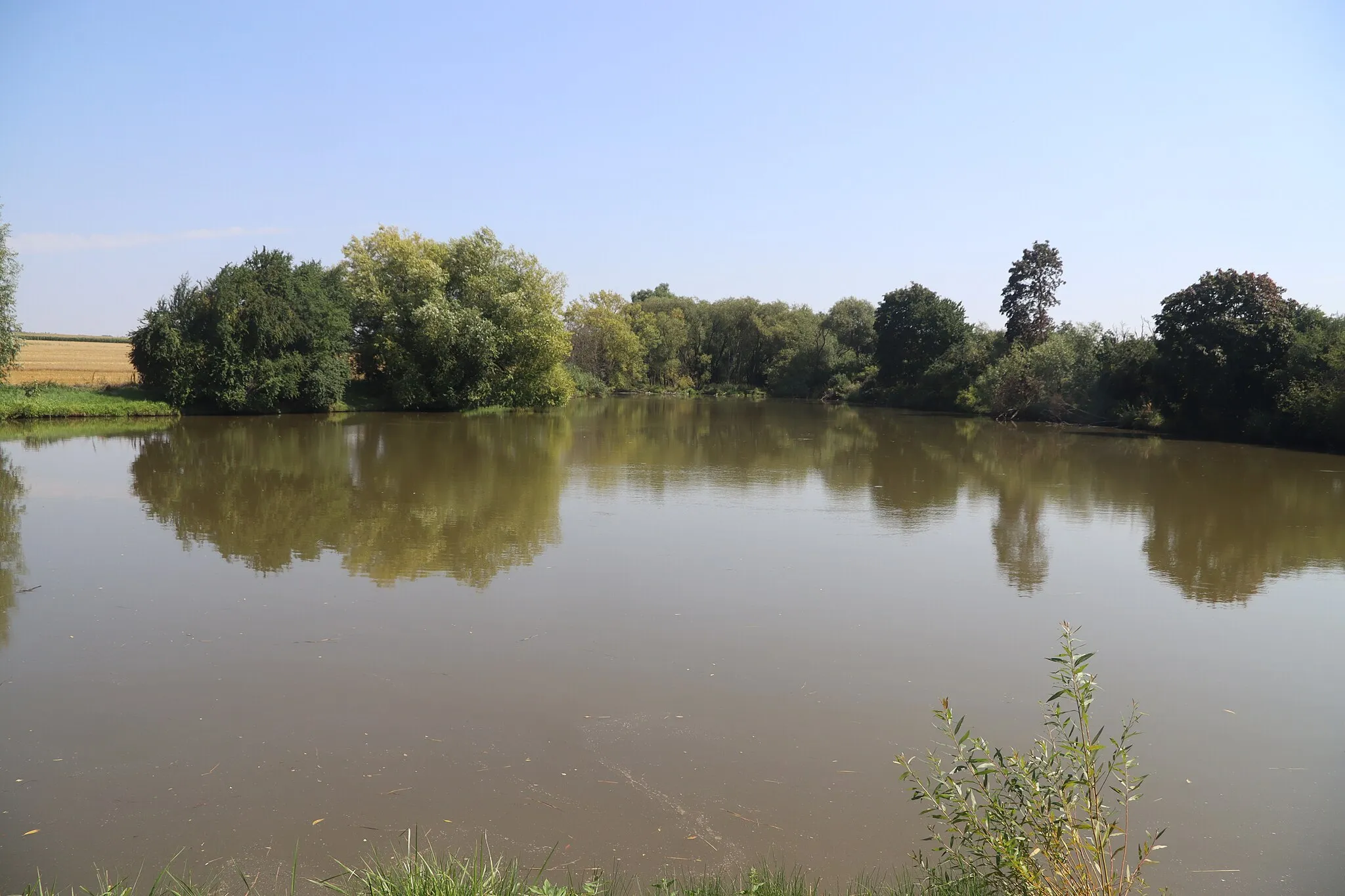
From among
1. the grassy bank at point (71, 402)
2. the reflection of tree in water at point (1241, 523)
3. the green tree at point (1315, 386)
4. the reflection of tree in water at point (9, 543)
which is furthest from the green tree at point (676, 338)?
the reflection of tree in water at point (9, 543)

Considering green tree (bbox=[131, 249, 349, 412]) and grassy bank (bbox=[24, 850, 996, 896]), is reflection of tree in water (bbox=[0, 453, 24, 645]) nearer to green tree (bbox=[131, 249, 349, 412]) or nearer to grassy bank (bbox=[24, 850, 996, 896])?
grassy bank (bbox=[24, 850, 996, 896])

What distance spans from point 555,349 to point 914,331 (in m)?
25.2

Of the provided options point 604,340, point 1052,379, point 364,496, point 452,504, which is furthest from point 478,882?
point 604,340

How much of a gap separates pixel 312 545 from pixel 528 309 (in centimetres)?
3018

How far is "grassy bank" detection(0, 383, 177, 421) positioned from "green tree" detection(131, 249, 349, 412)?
0.91 m

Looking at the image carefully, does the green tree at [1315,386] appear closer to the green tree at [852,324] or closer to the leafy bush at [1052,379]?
the leafy bush at [1052,379]

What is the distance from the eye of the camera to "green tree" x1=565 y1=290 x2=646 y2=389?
6525 centimetres

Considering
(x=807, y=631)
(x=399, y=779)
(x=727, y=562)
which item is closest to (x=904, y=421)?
(x=727, y=562)

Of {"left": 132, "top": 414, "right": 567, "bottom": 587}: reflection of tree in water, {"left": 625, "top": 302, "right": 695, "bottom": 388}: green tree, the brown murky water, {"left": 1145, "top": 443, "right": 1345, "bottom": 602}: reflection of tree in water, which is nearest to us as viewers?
the brown murky water

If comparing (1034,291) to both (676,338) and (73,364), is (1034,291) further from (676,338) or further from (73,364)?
(73,364)

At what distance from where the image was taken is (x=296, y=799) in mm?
4973

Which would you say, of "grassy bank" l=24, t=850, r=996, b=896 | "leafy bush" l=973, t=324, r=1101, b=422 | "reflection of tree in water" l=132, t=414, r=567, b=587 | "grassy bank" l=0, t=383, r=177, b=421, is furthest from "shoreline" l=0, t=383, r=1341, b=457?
"grassy bank" l=24, t=850, r=996, b=896

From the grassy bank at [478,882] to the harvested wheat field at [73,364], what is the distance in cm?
3403

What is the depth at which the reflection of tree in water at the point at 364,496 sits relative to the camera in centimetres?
1116
